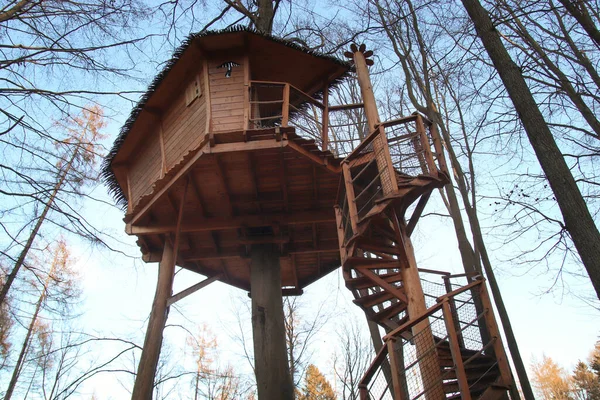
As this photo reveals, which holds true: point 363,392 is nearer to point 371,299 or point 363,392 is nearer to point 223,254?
point 371,299

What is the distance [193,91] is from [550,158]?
21.3 feet

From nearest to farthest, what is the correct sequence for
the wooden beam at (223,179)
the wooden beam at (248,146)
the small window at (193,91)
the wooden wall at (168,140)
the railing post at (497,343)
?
the railing post at (497,343), the wooden beam at (248,146), the wooden beam at (223,179), the wooden wall at (168,140), the small window at (193,91)

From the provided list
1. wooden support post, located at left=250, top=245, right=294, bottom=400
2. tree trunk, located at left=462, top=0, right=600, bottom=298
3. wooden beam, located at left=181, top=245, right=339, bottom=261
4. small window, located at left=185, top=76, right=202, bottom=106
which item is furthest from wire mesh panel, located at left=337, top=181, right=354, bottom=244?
small window, located at left=185, top=76, right=202, bottom=106

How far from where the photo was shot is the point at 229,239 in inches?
406

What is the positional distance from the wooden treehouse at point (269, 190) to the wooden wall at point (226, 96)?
2 centimetres

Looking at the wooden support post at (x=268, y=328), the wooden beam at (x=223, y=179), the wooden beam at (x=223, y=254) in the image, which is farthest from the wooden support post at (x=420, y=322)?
the wooden beam at (x=223, y=254)

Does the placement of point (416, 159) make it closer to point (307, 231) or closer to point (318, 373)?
point (307, 231)

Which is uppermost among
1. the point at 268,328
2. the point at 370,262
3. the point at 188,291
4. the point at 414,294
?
the point at 188,291

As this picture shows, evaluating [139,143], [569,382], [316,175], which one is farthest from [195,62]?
[569,382]

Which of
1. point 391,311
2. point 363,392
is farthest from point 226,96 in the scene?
point 363,392

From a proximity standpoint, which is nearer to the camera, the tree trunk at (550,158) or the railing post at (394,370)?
the railing post at (394,370)

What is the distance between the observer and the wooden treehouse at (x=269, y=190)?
Result: 684 centimetres

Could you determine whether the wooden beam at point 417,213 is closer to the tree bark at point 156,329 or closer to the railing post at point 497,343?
the railing post at point 497,343

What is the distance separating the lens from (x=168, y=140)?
9.32m
